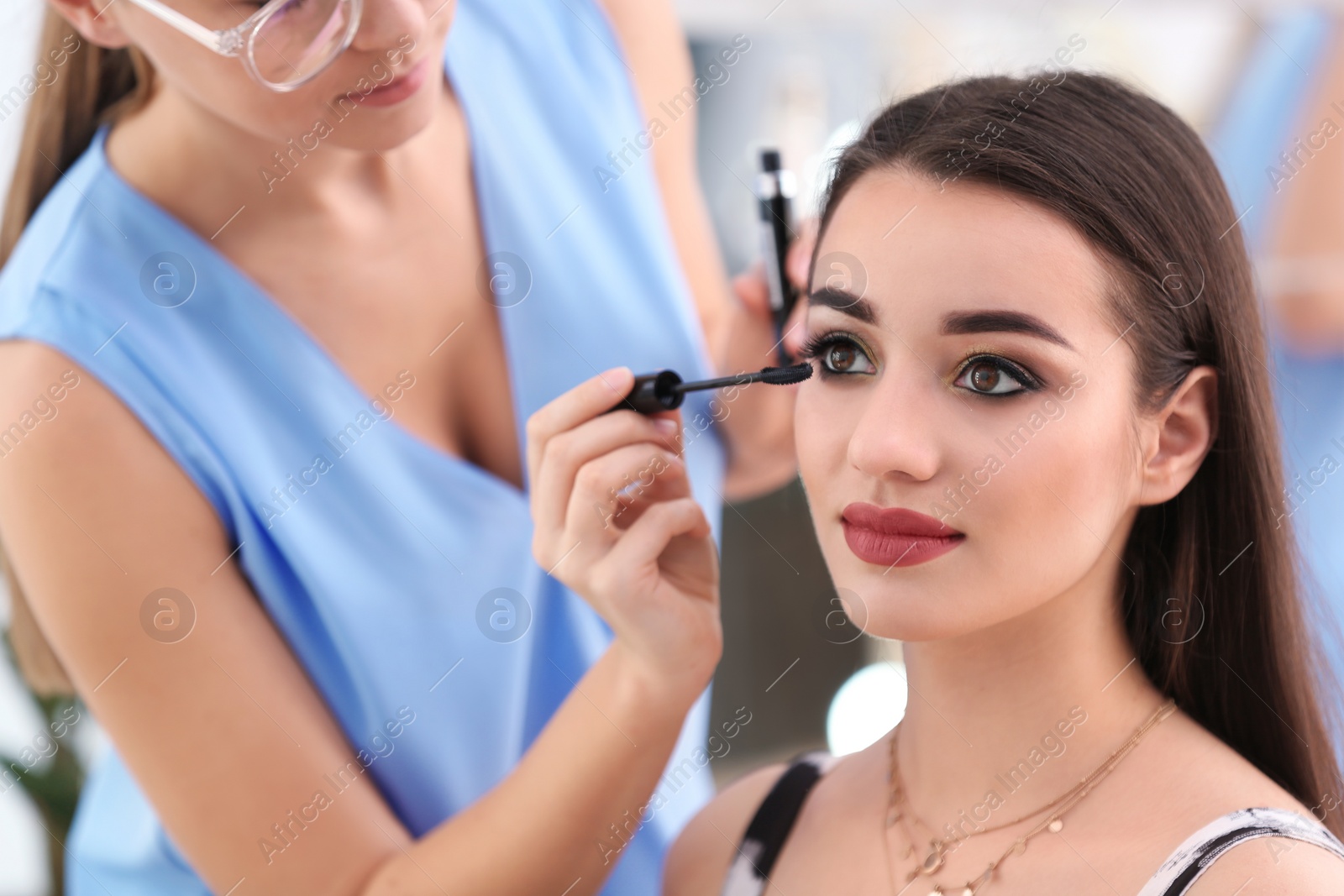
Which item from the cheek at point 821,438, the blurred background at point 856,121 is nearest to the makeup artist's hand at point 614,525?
the cheek at point 821,438

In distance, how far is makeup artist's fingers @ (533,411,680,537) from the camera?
0.89 meters

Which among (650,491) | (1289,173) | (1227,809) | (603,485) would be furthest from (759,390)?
(1289,173)

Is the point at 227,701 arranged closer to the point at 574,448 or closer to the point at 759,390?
the point at 574,448

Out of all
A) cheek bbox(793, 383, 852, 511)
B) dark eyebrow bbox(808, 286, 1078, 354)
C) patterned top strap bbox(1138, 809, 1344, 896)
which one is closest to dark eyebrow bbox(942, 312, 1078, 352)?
dark eyebrow bbox(808, 286, 1078, 354)

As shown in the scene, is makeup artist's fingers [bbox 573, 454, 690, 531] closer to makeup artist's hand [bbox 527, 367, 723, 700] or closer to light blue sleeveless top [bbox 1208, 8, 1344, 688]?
makeup artist's hand [bbox 527, 367, 723, 700]

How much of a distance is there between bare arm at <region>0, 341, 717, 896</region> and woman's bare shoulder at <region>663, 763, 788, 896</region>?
0.39 ft

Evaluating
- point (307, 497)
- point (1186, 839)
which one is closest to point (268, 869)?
point (307, 497)

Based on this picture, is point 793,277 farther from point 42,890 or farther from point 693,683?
point 42,890

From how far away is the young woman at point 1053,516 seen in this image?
2.55 feet

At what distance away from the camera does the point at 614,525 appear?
3.14 ft

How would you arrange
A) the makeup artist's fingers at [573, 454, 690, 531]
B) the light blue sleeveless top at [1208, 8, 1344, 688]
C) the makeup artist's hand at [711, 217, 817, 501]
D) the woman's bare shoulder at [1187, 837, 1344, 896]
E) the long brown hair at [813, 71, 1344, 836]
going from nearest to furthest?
Result: 1. the woman's bare shoulder at [1187, 837, 1344, 896]
2. the long brown hair at [813, 71, 1344, 836]
3. the makeup artist's fingers at [573, 454, 690, 531]
4. the makeup artist's hand at [711, 217, 817, 501]
5. the light blue sleeveless top at [1208, 8, 1344, 688]

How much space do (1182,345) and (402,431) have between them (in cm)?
64

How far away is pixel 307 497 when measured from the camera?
3.11 feet

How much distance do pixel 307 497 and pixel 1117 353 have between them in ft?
2.11
